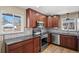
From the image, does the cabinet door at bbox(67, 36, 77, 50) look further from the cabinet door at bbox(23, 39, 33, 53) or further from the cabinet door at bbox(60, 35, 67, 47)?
the cabinet door at bbox(23, 39, 33, 53)

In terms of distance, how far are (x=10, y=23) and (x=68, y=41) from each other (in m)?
1.05

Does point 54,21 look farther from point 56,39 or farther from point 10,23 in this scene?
point 10,23

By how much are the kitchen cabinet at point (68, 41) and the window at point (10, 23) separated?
0.84 metres

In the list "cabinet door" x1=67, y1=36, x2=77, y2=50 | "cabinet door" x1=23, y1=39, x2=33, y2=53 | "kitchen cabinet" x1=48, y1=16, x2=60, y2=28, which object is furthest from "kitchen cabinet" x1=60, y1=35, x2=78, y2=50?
"cabinet door" x1=23, y1=39, x2=33, y2=53

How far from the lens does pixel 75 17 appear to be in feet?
4.00

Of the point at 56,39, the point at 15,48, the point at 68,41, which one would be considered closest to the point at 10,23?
the point at 15,48

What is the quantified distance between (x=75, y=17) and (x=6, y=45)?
1.20 metres

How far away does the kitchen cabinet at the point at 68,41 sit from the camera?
4.14ft

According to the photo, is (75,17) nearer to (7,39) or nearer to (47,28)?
(47,28)

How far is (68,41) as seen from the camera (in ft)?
4.42

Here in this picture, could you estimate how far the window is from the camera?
113cm

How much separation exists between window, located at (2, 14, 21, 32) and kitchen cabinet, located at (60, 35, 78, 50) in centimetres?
84

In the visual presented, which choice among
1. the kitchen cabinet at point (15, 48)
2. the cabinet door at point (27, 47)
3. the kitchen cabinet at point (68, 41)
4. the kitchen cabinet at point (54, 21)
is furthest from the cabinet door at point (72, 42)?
the kitchen cabinet at point (15, 48)
